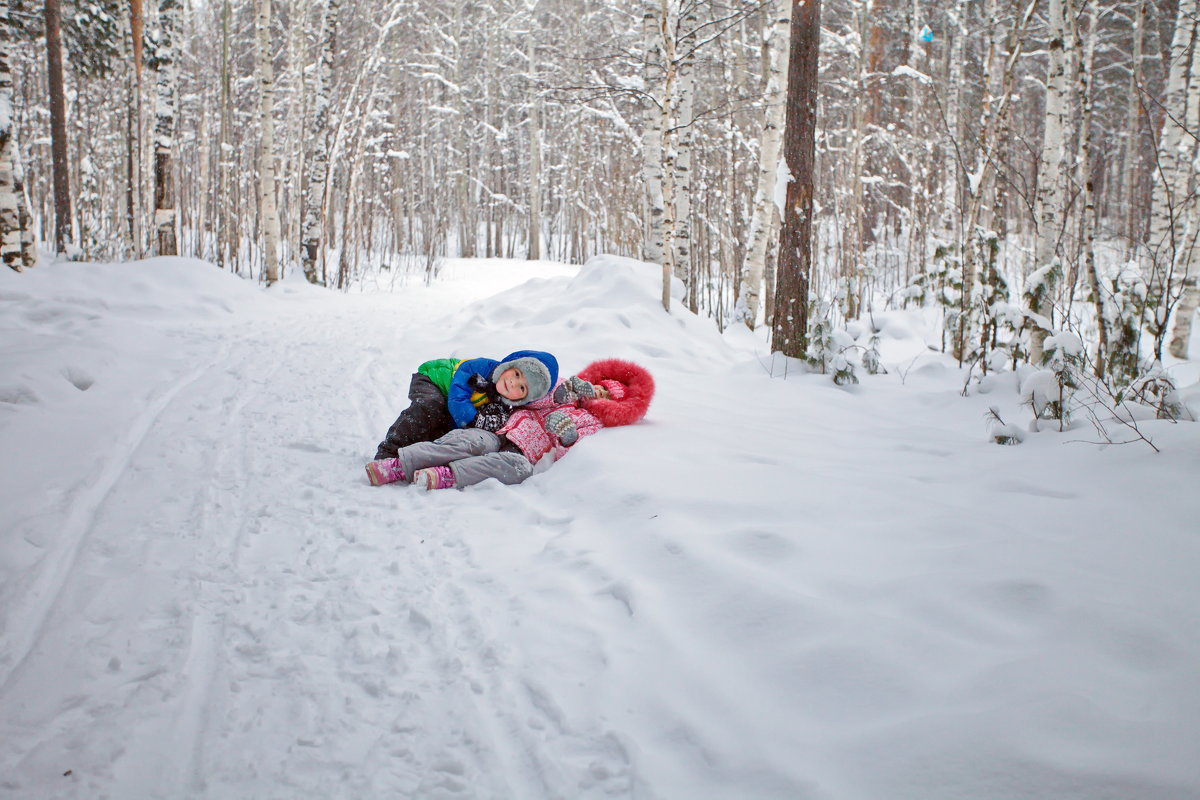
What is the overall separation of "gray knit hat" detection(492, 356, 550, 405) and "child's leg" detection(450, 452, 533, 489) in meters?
0.33

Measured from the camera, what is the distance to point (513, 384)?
3607 millimetres

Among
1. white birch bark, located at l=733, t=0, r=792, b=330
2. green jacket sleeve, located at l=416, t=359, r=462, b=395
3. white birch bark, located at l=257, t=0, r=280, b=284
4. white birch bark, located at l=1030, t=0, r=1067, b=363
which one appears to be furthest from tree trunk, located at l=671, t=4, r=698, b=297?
white birch bark, located at l=257, t=0, r=280, b=284

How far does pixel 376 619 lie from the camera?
2.07m

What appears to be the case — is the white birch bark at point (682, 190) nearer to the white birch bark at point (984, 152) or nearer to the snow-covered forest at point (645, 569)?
the snow-covered forest at point (645, 569)

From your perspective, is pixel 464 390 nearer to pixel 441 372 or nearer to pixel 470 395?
pixel 470 395

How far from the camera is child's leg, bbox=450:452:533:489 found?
3.30m

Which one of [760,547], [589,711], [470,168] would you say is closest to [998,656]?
[760,547]

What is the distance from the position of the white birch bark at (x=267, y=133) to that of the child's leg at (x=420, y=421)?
336 inches

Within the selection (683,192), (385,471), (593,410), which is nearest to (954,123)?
(683,192)

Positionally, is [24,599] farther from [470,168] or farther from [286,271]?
[470,168]

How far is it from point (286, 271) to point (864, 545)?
43.4 feet

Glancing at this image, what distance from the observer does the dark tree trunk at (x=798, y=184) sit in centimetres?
563

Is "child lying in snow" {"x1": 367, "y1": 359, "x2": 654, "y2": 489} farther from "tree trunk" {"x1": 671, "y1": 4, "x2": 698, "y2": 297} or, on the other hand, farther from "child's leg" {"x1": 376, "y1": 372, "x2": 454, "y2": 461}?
"tree trunk" {"x1": 671, "y1": 4, "x2": 698, "y2": 297}

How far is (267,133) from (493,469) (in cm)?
946
